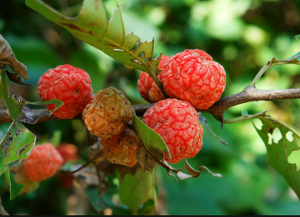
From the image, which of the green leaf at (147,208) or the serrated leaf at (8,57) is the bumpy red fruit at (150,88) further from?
the green leaf at (147,208)

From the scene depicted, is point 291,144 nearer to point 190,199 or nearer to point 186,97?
point 186,97

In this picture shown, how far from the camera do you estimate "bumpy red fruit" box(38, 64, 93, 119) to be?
913mm

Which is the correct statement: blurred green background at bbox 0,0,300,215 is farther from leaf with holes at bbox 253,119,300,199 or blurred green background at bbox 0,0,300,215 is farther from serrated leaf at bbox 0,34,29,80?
serrated leaf at bbox 0,34,29,80

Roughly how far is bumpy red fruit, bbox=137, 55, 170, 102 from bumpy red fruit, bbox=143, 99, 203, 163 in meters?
0.14

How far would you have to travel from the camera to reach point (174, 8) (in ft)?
9.43

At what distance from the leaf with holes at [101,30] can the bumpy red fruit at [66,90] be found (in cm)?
19

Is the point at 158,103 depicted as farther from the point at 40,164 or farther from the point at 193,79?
the point at 40,164

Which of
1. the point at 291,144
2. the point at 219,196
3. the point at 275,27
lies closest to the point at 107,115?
the point at 291,144

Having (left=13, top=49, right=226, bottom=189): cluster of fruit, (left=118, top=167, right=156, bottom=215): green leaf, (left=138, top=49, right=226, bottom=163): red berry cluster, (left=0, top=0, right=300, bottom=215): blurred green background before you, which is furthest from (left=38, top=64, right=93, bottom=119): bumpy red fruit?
(left=0, top=0, right=300, bottom=215): blurred green background

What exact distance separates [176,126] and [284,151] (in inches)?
22.1

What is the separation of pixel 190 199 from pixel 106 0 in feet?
6.56

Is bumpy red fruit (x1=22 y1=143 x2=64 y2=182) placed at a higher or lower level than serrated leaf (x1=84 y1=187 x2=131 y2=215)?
higher

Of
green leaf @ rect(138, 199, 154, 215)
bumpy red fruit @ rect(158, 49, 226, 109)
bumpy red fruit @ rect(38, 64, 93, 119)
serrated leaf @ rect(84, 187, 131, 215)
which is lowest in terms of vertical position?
serrated leaf @ rect(84, 187, 131, 215)

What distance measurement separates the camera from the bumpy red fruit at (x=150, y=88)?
96 centimetres
